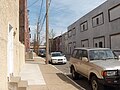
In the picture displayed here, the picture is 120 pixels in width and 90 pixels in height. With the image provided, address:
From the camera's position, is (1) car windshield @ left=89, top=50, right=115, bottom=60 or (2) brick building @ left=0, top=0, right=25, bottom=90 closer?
Result: (2) brick building @ left=0, top=0, right=25, bottom=90

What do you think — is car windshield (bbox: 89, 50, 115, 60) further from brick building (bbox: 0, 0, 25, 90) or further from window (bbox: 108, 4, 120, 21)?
window (bbox: 108, 4, 120, 21)

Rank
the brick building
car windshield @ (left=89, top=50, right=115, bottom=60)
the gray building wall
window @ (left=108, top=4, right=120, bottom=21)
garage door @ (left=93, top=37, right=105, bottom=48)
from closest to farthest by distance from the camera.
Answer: the brick building
car windshield @ (left=89, top=50, right=115, bottom=60)
window @ (left=108, top=4, right=120, bottom=21)
the gray building wall
garage door @ (left=93, top=37, right=105, bottom=48)

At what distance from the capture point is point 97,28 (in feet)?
119

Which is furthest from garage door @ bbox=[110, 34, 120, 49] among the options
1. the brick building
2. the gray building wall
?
the brick building

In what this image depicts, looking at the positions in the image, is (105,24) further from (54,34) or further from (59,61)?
(54,34)

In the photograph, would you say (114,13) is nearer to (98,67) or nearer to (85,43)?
(85,43)

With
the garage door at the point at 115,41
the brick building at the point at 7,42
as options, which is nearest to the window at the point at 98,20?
the garage door at the point at 115,41

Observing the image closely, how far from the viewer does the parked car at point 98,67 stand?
30.4 ft

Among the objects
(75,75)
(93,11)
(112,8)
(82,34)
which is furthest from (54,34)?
(75,75)

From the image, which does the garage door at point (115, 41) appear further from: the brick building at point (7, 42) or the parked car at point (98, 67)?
the brick building at point (7, 42)

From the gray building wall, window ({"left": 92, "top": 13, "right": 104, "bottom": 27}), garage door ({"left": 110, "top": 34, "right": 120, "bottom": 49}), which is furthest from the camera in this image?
window ({"left": 92, "top": 13, "right": 104, "bottom": 27})

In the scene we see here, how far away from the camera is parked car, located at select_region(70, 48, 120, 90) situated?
30.4ft

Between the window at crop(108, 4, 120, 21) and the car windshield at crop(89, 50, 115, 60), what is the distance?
16.3 m

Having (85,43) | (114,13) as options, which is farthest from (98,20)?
(85,43)
